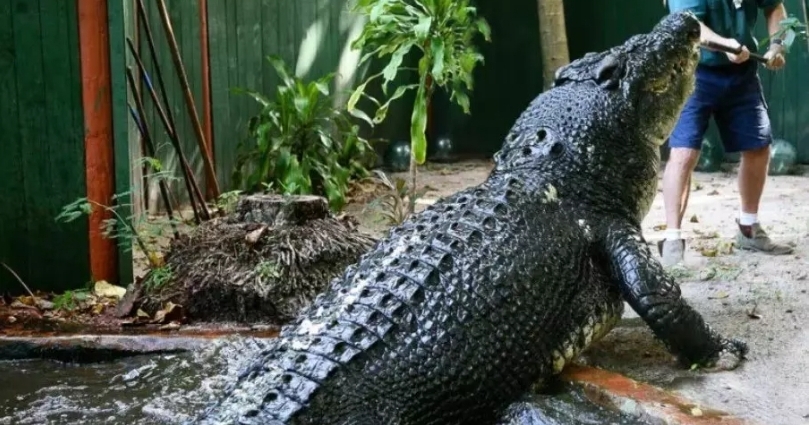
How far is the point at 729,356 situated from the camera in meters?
3.86

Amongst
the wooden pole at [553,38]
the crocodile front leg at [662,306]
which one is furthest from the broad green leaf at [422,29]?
the crocodile front leg at [662,306]

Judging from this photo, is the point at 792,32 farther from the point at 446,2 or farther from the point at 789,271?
the point at 446,2

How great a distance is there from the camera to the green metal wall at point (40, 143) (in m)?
5.50

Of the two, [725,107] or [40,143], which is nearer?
[40,143]

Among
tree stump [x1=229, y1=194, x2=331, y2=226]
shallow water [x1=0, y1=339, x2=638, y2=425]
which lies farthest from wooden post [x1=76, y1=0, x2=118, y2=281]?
shallow water [x1=0, y1=339, x2=638, y2=425]

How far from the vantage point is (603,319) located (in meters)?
3.74

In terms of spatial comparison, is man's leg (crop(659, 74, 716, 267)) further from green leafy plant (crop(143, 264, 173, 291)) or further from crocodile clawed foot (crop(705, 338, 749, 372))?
green leafy plant (crop(143, 264, 173, 291))

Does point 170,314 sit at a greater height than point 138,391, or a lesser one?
greater

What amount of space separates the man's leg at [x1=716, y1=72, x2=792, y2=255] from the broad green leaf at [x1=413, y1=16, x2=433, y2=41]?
203 cm

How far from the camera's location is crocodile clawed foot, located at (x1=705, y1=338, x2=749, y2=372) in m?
3.79

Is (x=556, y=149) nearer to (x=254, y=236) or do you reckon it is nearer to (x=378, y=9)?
(x=254, y=236)

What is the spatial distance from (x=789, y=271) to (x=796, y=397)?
2.09 meters

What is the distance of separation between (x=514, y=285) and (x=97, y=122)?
3094mm

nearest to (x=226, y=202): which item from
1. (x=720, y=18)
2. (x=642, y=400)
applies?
(x=720, y=18)
